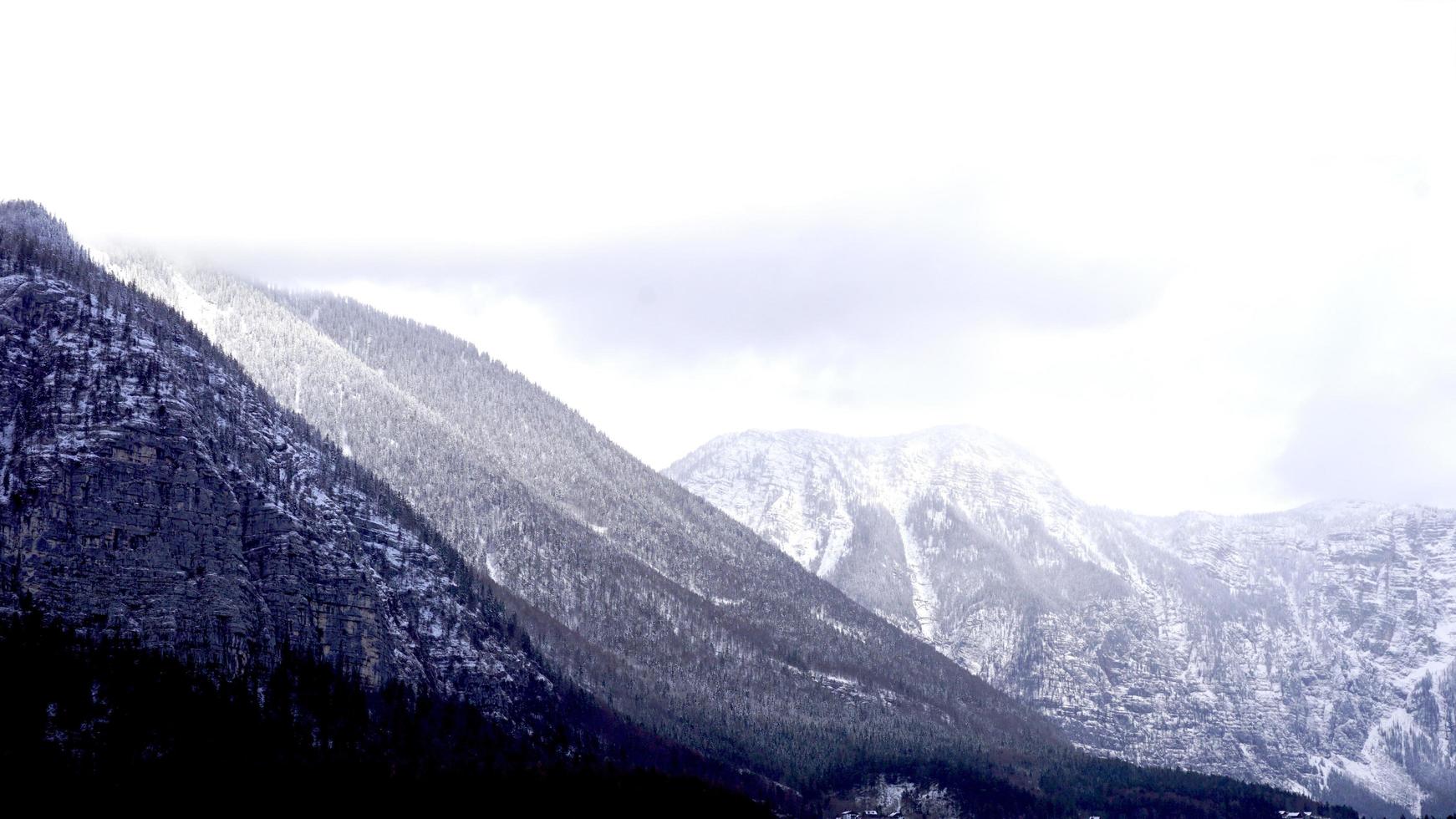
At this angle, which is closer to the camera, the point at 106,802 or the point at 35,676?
the point at 106,802

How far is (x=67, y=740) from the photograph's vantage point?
19625 cm

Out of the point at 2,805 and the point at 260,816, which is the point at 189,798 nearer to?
the point at 260,816

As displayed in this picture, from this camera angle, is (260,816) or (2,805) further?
(260,816)

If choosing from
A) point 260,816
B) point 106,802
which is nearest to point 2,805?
point 106,802

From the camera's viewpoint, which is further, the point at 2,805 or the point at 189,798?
the point at 189,798

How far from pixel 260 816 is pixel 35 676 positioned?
3511 cm

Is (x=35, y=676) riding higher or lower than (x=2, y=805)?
higher

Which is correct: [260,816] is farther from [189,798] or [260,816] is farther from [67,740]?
[67,740]

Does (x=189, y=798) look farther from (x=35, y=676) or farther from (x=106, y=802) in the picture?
(x=35, y=676)

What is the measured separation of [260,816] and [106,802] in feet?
63.3

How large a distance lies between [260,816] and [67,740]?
88.0 feet

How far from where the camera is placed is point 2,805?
179250 mm

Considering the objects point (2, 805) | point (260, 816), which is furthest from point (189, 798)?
point (2, 805)

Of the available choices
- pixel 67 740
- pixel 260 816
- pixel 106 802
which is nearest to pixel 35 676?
pixel 67 740
